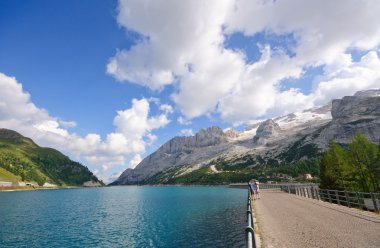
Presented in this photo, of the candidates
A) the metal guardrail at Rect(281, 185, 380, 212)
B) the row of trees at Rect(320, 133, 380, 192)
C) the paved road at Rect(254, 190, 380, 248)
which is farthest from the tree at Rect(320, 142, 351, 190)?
the paved road at Rect(254, 190, 380, 248)

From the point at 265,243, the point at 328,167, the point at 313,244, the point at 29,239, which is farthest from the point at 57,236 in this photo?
the point at 328,167

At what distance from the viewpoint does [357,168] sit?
201 ft

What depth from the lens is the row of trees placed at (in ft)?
193

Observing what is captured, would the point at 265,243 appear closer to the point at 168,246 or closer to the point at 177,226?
the point at 168,246

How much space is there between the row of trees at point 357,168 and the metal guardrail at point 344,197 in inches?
86.9

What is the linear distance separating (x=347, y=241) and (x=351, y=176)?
52.2 m

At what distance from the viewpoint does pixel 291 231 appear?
2133 centimetres

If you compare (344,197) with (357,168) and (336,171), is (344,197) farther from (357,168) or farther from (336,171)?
(357,168)

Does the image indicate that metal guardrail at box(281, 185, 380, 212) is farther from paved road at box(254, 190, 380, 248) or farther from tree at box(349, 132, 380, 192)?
paved road at box(254, 190, 380, 248)

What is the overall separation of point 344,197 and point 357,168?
1678cm

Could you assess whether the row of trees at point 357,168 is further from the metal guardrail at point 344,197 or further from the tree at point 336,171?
the metal guardrail at point 344,197

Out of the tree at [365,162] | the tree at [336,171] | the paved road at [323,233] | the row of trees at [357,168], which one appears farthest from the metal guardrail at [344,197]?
the paved road at [323,233]

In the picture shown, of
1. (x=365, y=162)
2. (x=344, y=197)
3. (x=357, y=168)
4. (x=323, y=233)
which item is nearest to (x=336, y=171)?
(x=357, y=168)

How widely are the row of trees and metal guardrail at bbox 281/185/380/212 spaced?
221cm
